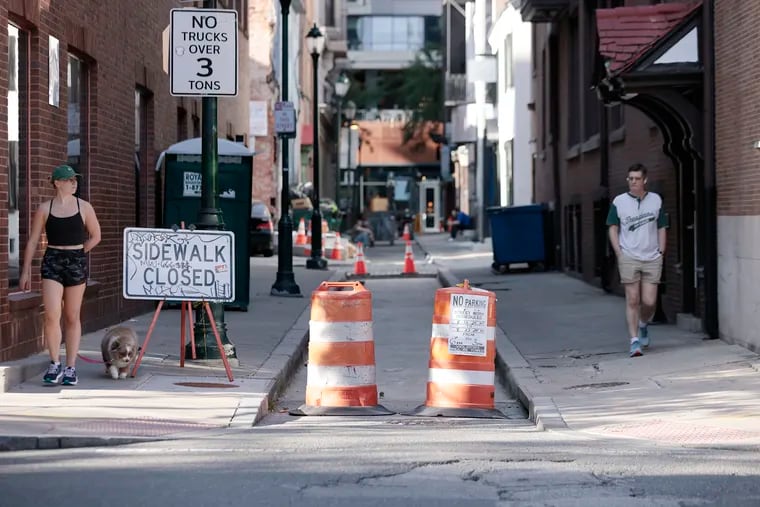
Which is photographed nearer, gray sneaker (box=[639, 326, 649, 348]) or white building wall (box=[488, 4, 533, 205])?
gray sneaker (box=[639, 326, 649, 348])

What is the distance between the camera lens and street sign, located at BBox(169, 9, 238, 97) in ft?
42.8

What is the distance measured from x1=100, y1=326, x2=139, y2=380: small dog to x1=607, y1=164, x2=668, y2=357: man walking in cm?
464

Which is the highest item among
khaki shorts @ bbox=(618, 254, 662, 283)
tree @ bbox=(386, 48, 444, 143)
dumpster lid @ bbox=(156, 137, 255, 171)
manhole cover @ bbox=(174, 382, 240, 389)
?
tree @ bbox=(386, 48, 444, 143)

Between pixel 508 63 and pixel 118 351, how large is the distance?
32393 millimetres

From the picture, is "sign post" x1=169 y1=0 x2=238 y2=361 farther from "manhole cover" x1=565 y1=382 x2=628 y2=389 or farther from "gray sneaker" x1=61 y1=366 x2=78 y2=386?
"manhole cover" x1=565 y1=382 x2=628 y2=389

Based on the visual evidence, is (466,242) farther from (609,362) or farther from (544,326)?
(609,362)

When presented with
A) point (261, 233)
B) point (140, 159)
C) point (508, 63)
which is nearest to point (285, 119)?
point (140, 159)

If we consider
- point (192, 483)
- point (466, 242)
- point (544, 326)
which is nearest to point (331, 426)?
point (192, 483)

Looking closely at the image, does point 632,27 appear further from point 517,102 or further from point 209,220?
point 517,102

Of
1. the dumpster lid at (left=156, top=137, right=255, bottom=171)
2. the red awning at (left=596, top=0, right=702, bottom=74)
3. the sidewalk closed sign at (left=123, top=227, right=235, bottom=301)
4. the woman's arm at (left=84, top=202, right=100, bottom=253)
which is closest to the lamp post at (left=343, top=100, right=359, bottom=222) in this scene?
the dumpster lid at (left=156, top=137, right=255, bottom=171)

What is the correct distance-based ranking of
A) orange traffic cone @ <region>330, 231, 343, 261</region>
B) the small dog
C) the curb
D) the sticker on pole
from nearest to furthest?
1. the curb
2. the sticker on pole
3. the small dog
4. orange traffic cone @ <region>330, 231, 343, 261</region>

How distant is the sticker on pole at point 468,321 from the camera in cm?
1092

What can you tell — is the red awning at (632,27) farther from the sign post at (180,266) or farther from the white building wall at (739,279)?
the sign post at (180,266)

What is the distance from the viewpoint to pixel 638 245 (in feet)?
45.1
